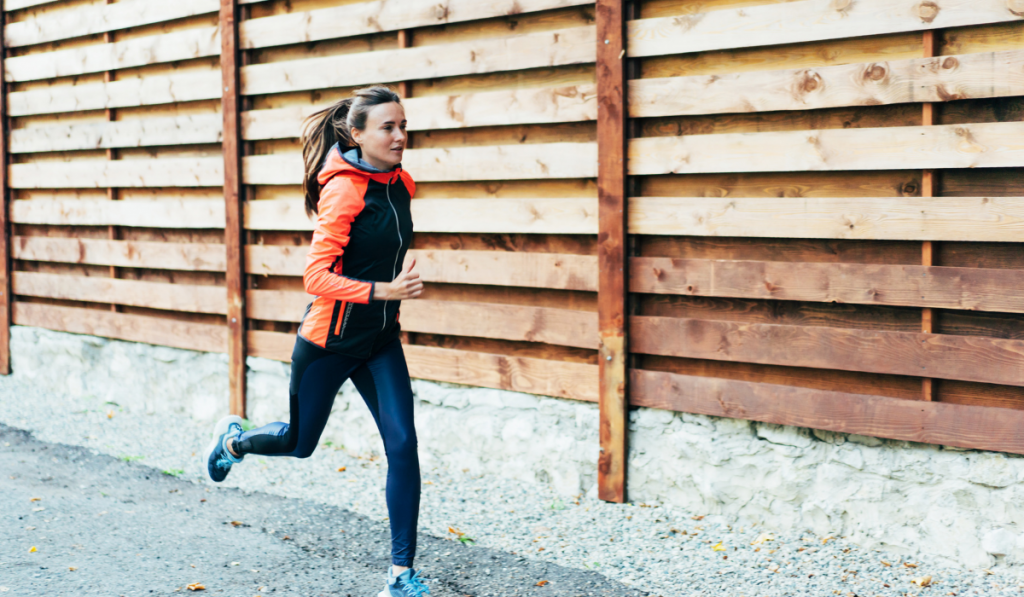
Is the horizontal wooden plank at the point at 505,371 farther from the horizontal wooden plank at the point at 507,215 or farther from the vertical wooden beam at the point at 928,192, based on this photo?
the vertical wooden beam at the point at 928,192

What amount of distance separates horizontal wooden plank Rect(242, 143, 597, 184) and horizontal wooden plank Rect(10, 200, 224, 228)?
1885 millimetres

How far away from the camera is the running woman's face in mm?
3480

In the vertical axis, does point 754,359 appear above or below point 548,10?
below

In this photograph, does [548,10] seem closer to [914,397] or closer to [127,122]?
[914,397]

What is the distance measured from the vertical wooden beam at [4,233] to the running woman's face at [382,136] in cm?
592

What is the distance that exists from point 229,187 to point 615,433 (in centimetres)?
328

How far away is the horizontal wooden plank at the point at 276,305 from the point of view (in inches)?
239

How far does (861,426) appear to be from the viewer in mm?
4090

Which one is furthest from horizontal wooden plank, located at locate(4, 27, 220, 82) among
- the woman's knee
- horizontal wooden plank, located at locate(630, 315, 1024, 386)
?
the woman's knee

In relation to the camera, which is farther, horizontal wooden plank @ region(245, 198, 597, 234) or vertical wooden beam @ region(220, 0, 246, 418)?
vertical wooden beam @ region(220, 0, 246, 418)

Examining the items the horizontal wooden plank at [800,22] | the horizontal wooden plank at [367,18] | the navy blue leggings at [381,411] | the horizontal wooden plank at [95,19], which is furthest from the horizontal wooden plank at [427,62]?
the navy blue leggings at [381,411]

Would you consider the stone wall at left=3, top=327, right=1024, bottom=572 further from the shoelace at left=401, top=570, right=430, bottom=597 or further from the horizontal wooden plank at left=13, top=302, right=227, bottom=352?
the shoelace at left=401, top=570, right=430, bottom=597

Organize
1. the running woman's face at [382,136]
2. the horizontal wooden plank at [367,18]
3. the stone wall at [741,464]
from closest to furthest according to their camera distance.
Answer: the running woman's face at [382,136] → the stone wall at [741,464] → the horizontal wooden plank at [367,18]

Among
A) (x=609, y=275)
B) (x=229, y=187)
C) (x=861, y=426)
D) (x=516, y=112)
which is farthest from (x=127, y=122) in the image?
(x=861, y=426)
